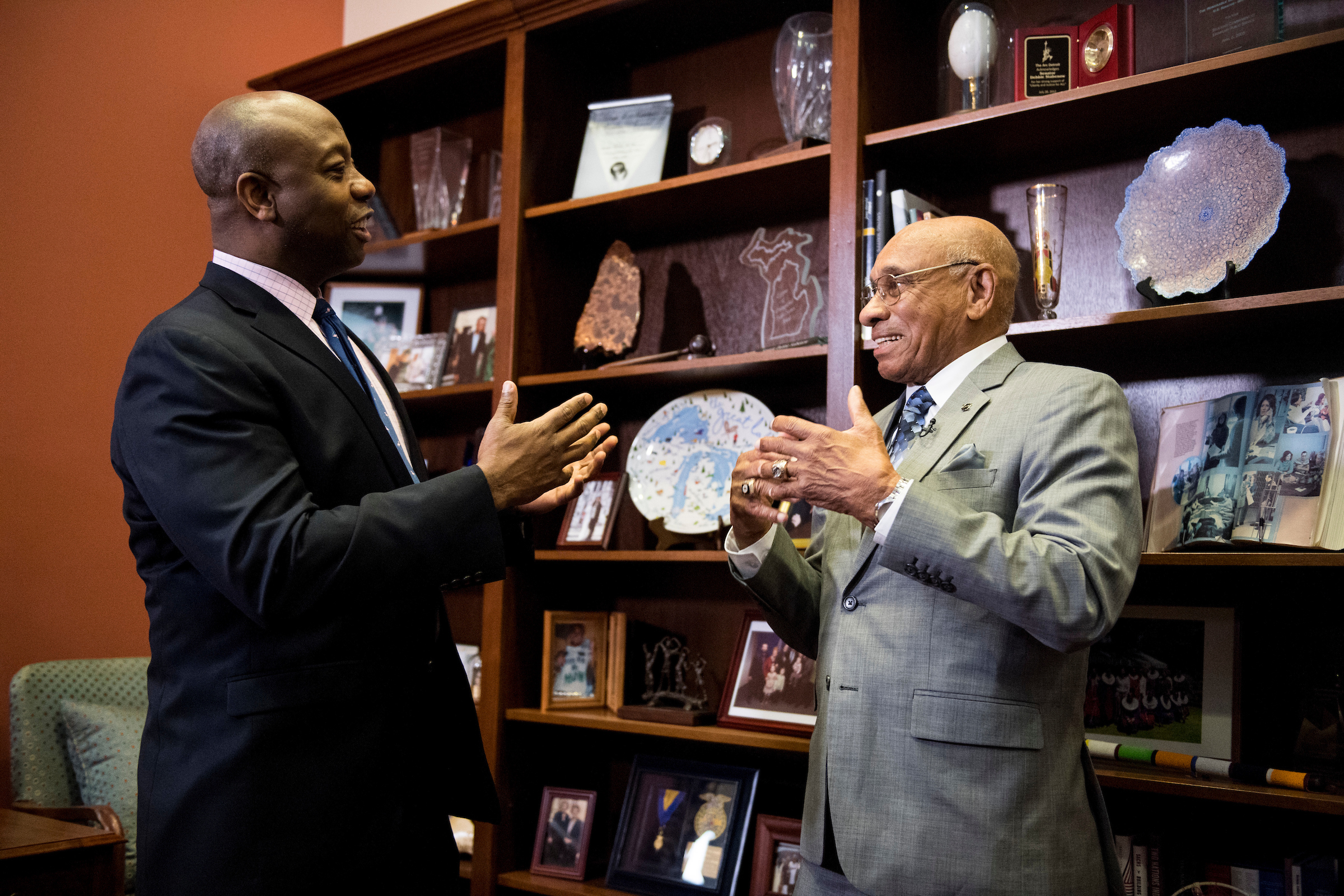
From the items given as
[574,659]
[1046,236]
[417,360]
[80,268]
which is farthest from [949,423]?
[80,268]

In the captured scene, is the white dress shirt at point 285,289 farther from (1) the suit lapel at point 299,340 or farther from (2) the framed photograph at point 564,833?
(2) the framed photograph at point 564,833

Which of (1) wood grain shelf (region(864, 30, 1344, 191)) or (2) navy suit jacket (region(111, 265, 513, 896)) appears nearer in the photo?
(2) navy suit jacket (region(111, 265, 513, 896))

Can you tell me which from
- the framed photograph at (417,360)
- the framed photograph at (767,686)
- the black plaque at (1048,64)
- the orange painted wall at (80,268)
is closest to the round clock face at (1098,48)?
the black plaque at (1048,64)

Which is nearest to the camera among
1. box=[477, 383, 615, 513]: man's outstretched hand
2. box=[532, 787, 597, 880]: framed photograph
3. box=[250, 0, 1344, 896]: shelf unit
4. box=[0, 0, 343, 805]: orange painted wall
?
box=[477, 383, 615, 513]: man's outstretched hand

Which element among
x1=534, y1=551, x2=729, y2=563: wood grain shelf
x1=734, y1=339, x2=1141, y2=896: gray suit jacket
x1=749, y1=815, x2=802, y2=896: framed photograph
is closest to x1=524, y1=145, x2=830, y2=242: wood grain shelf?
x1=534, y1=551, x2=729, y2=563: wood grain shelf

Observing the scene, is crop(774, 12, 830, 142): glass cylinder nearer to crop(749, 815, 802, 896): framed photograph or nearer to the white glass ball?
the white glass ball

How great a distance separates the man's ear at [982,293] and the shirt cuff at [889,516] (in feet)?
1.57

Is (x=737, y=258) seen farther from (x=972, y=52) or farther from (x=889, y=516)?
(x=889, y=516)

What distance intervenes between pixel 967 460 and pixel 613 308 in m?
1.52

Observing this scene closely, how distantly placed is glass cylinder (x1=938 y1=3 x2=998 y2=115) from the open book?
83 cm

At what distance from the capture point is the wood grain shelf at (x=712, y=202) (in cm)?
247

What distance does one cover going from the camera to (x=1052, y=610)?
1343 millimetres

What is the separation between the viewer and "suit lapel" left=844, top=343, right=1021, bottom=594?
1597 mm

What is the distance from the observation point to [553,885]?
8.33 ft
